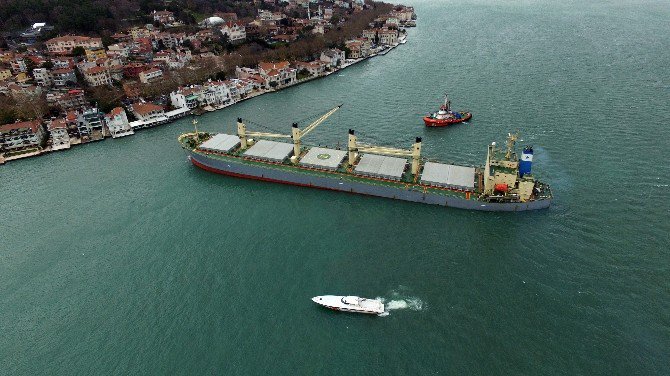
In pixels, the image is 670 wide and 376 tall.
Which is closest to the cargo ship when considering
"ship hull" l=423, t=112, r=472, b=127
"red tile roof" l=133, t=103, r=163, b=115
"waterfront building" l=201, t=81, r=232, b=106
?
"ship hull" l=423, t=112, r=472, b=127

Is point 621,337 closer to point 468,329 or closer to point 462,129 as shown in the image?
point 468,329

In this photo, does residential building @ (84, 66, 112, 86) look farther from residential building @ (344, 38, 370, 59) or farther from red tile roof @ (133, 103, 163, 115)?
residential building @ (344, 38, 370, 59)

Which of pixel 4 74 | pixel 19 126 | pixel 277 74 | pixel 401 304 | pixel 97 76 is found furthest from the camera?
pixel 277 74

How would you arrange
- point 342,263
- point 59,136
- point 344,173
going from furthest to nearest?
point 59,136
point 344,173
point 342,263

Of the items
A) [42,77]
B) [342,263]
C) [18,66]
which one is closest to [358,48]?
[42,77]

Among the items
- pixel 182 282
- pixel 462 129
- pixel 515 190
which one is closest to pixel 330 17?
pixel 462 129

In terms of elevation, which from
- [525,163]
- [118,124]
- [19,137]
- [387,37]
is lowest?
[525,163]

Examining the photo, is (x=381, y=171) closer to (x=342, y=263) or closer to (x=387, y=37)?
(x=342, y=263)
